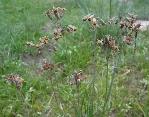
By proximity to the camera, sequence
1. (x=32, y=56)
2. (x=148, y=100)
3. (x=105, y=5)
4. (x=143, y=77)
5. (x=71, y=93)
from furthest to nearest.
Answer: (x=105, y=5) < (x=32, y=56) < (x=143, y=77) < (x=71, y=93) < (x=148, y=100)

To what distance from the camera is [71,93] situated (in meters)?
3.93

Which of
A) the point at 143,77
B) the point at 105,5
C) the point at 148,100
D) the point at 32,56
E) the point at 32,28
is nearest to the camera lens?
the point at 148,100

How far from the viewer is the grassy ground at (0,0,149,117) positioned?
12.0 ft

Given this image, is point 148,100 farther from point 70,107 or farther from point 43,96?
point 43,96

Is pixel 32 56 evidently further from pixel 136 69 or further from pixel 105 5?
pixel 105 5

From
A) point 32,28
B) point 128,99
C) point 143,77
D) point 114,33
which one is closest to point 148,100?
point 128,99

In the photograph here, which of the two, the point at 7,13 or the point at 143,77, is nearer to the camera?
the point at 143,77

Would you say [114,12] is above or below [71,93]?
above

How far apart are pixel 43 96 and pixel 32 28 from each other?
1554mm

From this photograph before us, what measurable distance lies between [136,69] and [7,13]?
2.05m

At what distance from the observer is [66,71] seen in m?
4.43

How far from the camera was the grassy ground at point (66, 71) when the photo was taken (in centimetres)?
366

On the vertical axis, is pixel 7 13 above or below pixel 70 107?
above

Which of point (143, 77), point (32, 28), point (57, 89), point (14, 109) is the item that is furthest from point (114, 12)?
point (14, 109)
